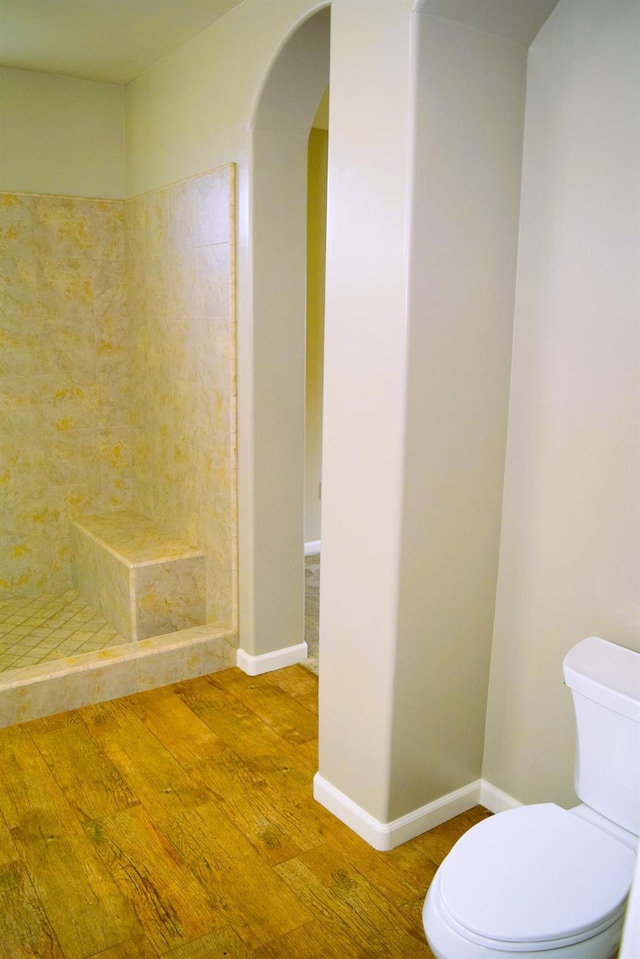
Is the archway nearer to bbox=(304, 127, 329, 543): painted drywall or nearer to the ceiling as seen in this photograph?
the ceiling

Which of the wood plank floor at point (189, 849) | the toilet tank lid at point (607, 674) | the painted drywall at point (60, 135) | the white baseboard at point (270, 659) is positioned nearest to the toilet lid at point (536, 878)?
the toilet tank lid at point (607, 674)

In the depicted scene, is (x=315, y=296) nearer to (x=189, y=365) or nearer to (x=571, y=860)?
(x=189, y=365)

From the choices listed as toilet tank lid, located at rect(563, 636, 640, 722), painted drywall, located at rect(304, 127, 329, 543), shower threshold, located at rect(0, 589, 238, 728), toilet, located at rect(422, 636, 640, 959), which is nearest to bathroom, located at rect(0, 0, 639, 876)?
toilet tank lid, located at rect(563, 636, 640, 722)

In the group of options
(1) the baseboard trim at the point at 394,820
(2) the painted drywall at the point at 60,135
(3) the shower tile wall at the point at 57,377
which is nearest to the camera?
(1) the baseboard trim at the point at 394,820

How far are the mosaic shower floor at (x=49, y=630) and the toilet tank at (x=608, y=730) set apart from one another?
6.91 feet

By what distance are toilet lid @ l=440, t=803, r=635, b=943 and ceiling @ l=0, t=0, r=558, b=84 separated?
281 centimetres

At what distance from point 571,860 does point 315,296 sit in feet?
11.8

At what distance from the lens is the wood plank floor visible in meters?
1.83

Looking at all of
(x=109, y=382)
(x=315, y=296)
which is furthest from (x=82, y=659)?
(x=315, y=296)

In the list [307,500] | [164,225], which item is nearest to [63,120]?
[164,225]

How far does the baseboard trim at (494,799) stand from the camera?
7.38 ft

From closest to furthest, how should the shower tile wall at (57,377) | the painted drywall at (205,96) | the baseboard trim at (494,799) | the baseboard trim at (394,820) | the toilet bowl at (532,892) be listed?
the toilet bowl at (532,892) → the baseboard trim at (394,820) → the baseboard trim at (494,799) → the painted drywall at (205,96) → the shower tile wall at (57,377)

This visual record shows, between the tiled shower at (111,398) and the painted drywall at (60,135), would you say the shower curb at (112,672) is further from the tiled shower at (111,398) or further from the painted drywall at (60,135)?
the painted drywall at (60,135)

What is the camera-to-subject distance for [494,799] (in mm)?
2293
